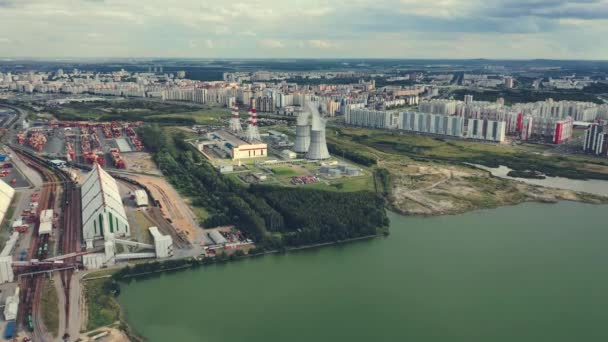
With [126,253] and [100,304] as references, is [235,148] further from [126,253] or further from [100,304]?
[100,304]

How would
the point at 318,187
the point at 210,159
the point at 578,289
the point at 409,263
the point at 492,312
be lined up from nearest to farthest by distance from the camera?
the point at 492,312
the point at 578,289
the point at 409,263
the point at 318,187
the point at 210,159

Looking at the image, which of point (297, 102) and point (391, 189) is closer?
point (391, 189)

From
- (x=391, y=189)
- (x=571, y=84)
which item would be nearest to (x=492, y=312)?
(x=391, y=189)

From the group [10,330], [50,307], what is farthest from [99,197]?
[10,330]

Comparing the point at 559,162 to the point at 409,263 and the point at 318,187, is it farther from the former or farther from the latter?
the point at 409,263

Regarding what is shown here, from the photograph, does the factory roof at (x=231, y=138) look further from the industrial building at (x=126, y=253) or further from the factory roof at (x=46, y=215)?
the industrial building at (x=126, y=253)

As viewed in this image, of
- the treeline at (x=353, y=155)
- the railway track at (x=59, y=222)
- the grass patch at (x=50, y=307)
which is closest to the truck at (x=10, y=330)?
the railway track at (x=59, y=222)
